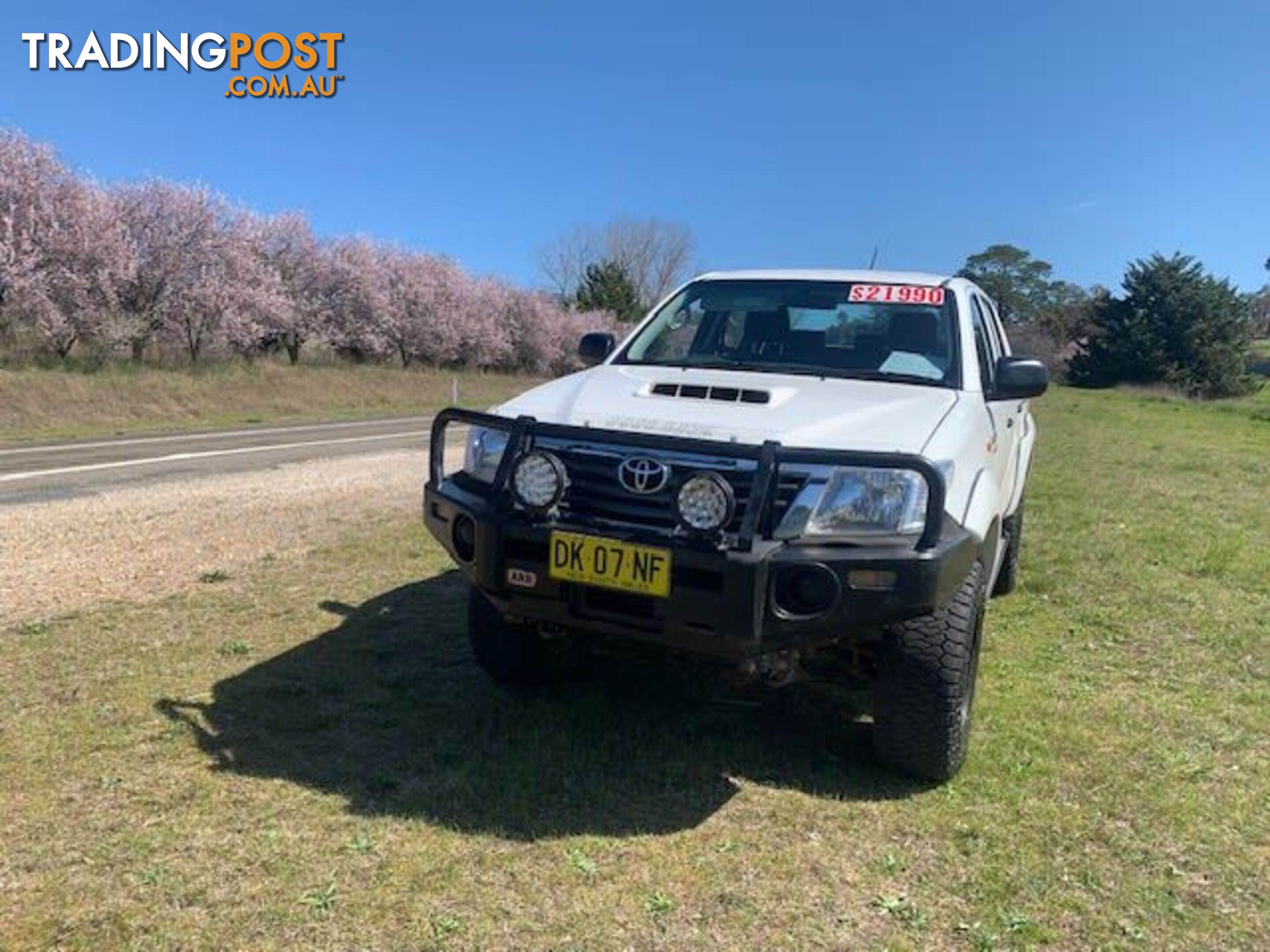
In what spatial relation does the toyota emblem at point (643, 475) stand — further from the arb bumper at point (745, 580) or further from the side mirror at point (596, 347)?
the side mirror at point (596, 347)

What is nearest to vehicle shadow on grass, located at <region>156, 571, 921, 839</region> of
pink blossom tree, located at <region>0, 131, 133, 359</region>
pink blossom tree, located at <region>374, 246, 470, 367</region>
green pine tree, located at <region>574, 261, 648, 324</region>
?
pink blossom tree, located at <region>0, 131, 133, 359</region>

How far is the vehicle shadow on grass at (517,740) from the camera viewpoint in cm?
335

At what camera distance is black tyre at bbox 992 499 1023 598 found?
20.5ft

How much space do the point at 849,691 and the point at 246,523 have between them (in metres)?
5.63

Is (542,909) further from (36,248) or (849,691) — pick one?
(36,248)

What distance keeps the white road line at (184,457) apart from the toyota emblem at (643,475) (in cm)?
1046

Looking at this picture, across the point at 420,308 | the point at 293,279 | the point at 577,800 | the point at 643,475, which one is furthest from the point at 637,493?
the point at 420,308

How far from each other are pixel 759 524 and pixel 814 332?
175cm

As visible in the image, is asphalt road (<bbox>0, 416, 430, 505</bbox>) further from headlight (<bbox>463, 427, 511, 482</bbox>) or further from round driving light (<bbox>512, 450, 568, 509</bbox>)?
round driving light (<bbox>512, 450, 568, 509</bbox>)

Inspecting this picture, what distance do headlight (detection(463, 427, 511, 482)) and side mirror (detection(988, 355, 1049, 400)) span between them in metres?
2.21

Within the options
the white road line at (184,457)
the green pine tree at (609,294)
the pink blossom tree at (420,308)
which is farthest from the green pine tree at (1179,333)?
the white road line at (184,457)

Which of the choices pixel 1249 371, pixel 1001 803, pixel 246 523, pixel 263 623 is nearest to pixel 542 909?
pixel 1001 803

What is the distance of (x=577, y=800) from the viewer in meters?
3.38

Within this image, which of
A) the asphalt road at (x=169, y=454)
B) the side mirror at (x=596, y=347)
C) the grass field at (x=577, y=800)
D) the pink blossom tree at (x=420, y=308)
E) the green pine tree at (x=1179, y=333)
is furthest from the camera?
the green pine tree at (x=1179, y=333)
